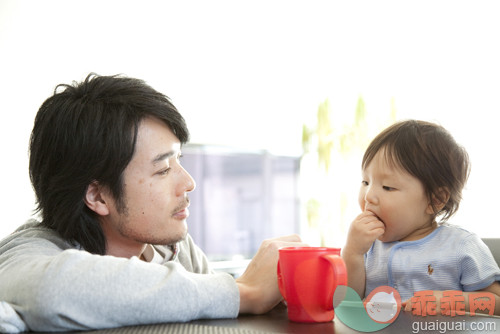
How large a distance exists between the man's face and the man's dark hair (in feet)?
0.07

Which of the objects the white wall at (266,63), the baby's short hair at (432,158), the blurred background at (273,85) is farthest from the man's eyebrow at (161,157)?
the white wall at (266,63)

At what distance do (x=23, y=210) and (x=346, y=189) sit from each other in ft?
7.75

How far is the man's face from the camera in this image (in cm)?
113

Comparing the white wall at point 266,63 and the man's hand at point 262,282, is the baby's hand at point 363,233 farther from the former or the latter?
the white wall at point 266,63

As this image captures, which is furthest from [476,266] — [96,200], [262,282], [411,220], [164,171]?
[96,200]

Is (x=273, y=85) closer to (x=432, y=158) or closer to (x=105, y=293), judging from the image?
(x=432, y=158)

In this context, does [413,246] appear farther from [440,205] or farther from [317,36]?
[317,36]

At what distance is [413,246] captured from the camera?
1.15 meters

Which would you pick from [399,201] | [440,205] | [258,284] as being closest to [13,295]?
[258,284]

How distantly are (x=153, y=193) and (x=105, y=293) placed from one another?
0.42 metres

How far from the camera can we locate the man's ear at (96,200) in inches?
46.1

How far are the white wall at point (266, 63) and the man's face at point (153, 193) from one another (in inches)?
101

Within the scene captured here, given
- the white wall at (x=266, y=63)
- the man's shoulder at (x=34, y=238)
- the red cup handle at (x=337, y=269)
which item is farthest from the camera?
the white wall at (x=266, y=63)

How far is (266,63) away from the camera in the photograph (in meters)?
4.67
